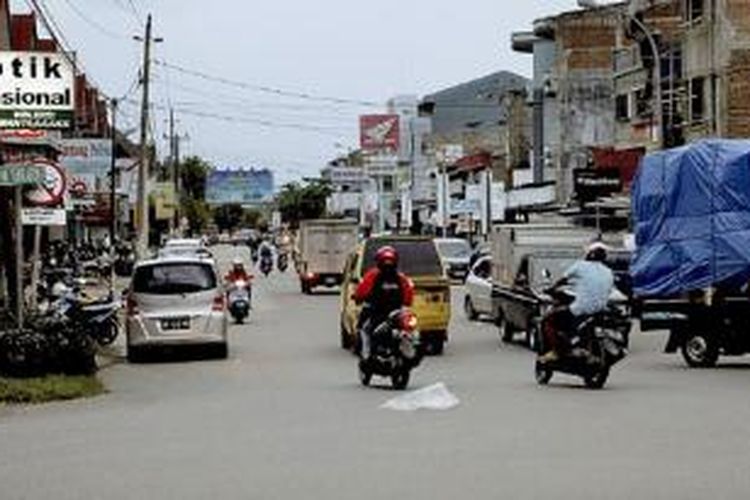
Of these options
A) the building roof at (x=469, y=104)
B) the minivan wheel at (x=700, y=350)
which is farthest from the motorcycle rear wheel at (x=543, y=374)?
the building roof at (x=469, y=104)

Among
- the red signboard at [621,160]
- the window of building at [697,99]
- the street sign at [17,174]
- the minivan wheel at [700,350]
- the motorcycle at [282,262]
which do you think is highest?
the window of building at [697,99]

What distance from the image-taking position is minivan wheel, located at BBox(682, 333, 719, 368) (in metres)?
24.1

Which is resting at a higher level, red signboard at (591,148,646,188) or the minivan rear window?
red signboard at (591,148,646,188)

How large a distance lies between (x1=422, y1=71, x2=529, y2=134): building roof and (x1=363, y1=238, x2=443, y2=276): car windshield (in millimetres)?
99922

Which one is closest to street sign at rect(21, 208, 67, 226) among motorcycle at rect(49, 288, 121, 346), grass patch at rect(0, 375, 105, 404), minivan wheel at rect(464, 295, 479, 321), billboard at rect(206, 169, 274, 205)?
motorcycle at rect(49, 288, 121, 346)

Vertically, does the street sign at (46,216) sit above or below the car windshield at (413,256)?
above

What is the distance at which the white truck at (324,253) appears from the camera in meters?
57.2

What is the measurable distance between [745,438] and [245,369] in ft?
38.5

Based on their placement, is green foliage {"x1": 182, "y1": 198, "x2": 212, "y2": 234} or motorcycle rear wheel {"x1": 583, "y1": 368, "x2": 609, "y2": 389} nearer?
motorcycle rear wheel {"x1": 583, "y1": 368, "x2": 609, "y2": 389}

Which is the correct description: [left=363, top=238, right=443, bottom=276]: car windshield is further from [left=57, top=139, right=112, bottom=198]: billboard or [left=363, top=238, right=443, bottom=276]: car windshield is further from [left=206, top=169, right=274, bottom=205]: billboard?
[left=206, top=169, right=274, bottom=205]: billboard

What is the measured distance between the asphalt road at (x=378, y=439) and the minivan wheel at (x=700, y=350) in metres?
0.28

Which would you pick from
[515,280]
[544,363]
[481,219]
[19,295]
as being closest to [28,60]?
[19,295]

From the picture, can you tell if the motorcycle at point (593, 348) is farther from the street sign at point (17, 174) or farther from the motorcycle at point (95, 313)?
the motorcycle at point (95, 313)

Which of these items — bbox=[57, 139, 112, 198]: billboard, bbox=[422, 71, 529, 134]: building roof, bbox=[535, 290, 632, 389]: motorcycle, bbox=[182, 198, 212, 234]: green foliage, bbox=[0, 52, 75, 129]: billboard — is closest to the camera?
bbox=[535, 290, 632, 389]: motorcycle
